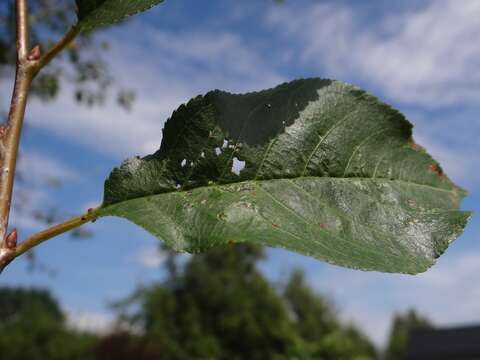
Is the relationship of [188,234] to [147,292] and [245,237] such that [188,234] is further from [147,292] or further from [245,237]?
[147,292]

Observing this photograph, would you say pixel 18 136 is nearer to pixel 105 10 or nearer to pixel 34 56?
pixel 34 56

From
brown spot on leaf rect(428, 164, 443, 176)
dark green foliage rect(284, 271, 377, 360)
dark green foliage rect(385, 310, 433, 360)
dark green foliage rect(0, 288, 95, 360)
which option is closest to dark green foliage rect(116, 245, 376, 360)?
dark green foliage rect(284, 271, 377, 360)

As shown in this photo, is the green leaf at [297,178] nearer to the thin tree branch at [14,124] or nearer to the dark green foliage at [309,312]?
the thin tree branch at [14,124]

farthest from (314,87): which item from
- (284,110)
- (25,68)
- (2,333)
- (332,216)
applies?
(2,333)

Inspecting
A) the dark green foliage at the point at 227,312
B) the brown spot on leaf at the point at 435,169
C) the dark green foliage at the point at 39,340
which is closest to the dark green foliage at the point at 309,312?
the dark green foliage at the point at 227,312

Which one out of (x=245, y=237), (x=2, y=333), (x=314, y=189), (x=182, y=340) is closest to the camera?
(x=245, y=237)

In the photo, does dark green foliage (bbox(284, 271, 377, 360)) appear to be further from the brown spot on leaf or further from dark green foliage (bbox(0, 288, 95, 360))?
the brown spot on leaf

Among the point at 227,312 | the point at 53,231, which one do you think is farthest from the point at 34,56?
the point at 227,312
